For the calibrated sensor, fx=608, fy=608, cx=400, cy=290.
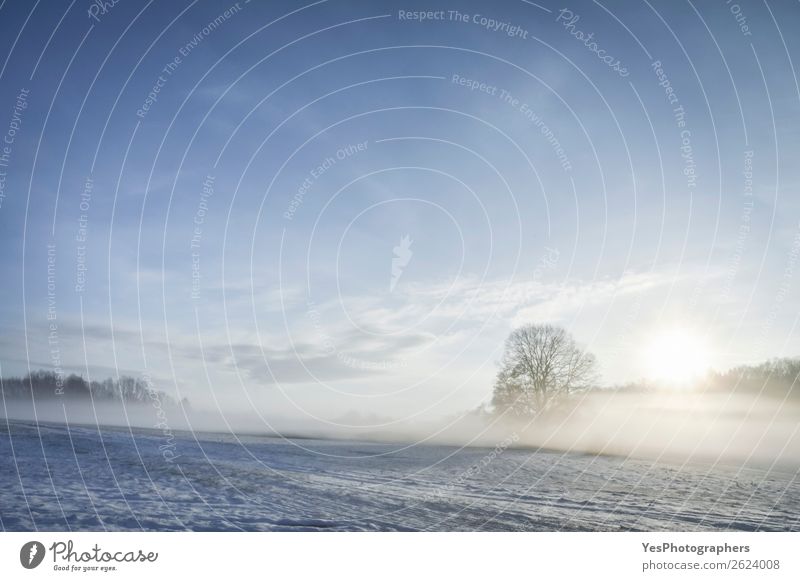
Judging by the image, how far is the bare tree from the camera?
17312 mm

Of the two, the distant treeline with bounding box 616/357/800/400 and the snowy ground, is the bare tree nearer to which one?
the snowy ground

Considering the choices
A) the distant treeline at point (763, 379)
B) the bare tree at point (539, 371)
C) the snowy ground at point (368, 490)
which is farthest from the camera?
the bare tree at point (539, 371)

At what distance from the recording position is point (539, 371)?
19594 millimetres
